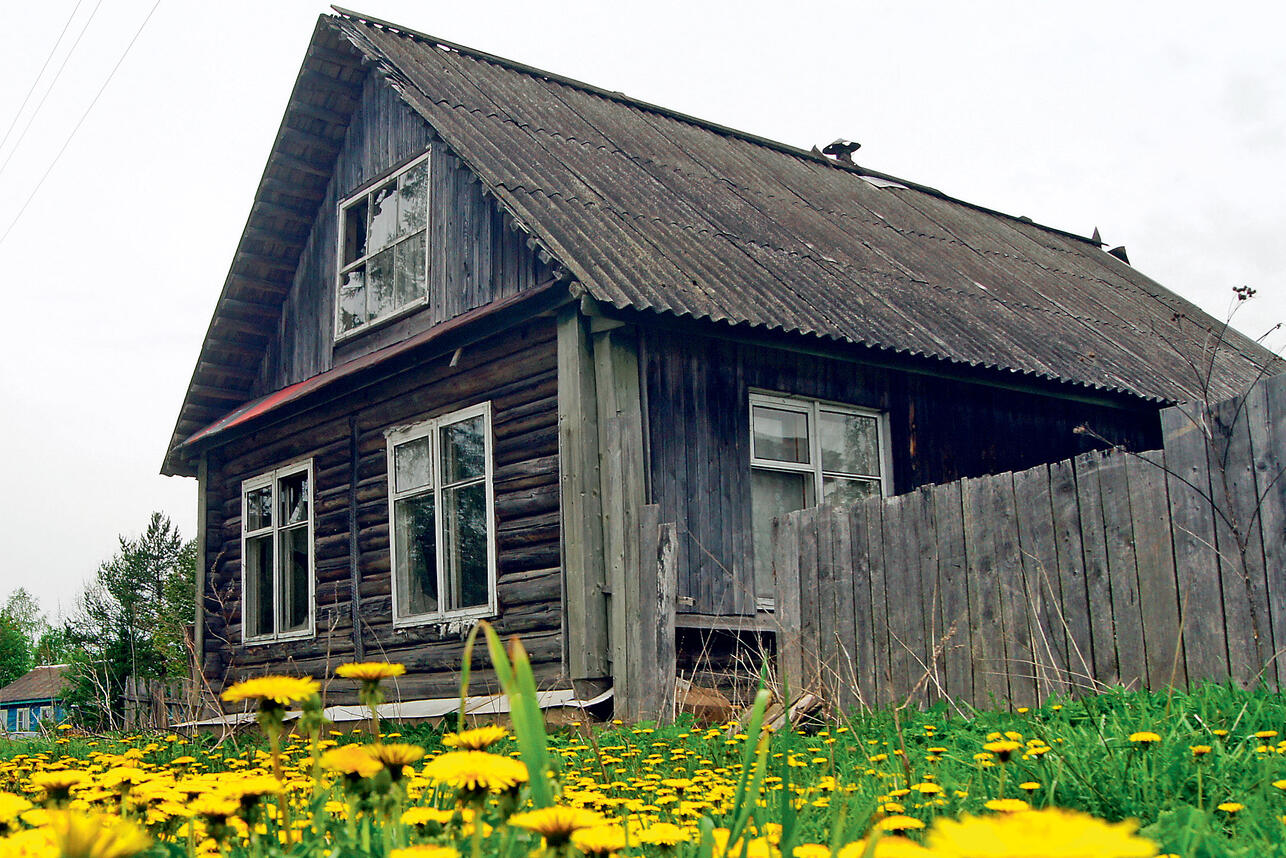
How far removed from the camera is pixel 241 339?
44.6 feet

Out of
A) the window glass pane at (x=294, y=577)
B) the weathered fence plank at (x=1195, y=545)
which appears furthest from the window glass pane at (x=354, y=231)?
the weathered fence plank at (x=1195, y=545)

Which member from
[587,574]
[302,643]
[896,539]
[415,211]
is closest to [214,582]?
[302,643]

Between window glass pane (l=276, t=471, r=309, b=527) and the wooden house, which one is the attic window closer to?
the wooden house

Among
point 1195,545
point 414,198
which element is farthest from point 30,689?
point 1195,545

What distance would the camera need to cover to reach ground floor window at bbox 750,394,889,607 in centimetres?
958

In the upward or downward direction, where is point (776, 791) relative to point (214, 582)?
downward

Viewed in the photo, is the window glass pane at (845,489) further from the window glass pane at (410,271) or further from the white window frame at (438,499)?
the window glass pane at (410,271)

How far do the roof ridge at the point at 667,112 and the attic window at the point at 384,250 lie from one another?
1.84 meters

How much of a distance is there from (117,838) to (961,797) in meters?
2.52

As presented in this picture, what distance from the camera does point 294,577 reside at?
12453 millimetres

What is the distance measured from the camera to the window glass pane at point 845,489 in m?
10.1

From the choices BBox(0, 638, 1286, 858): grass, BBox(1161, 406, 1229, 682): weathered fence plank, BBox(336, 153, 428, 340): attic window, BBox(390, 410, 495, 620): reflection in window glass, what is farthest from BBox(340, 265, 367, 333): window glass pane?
BBox(1161, 406, 1229, 682): weathered fence plank

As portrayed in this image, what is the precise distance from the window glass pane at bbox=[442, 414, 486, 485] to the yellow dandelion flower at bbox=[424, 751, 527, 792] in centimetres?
833

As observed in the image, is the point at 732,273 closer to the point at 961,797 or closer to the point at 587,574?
the point at 587,574
